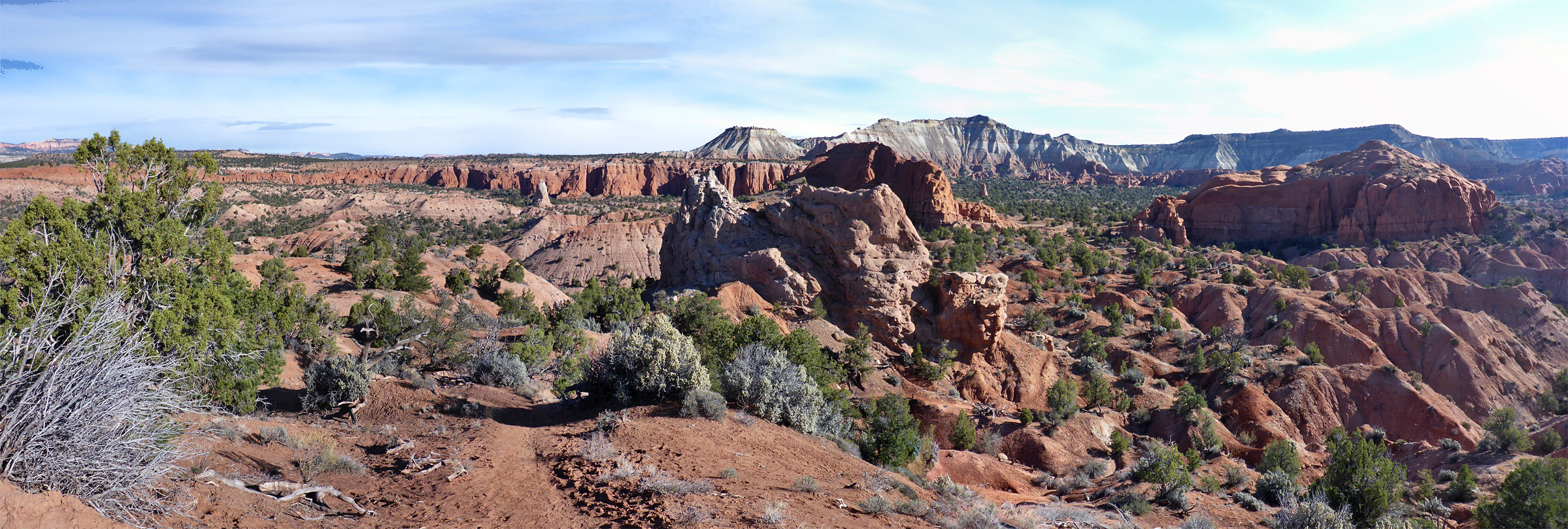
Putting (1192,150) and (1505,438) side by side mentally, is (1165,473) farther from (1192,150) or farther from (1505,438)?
(1192,150)

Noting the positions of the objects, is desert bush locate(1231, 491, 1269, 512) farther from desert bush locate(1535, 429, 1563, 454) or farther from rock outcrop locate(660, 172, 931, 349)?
desert bush locate(1535, 429, 1563, 454)

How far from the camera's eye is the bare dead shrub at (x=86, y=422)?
19.2 feet

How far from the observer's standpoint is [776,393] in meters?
13.7

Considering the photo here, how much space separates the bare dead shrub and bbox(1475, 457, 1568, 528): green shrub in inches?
938

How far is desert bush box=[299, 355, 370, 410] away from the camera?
13.2 m

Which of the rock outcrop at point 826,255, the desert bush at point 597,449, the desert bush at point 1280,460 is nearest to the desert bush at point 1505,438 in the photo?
the desert bush at point 1280,460

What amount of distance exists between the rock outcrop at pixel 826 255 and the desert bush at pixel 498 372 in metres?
11.6

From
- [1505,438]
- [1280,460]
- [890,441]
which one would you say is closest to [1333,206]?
[1505,438]

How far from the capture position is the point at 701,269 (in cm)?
2966

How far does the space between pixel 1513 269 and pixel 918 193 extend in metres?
48.6

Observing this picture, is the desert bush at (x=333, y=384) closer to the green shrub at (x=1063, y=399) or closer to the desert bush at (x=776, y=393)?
the desert bush at (x=776, y=393)

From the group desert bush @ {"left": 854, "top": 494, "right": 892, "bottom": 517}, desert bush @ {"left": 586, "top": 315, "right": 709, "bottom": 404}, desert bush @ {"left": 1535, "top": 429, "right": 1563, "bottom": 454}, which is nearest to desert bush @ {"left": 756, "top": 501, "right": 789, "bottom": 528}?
desert bush @ {"left": 854, "top": 494, "right": 892, "bottom": 517}

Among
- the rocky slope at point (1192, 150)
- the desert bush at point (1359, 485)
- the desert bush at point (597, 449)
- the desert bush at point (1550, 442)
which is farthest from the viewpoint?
the rocky slope at point (1192, 150)

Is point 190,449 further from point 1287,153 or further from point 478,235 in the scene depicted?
point 1287,153
